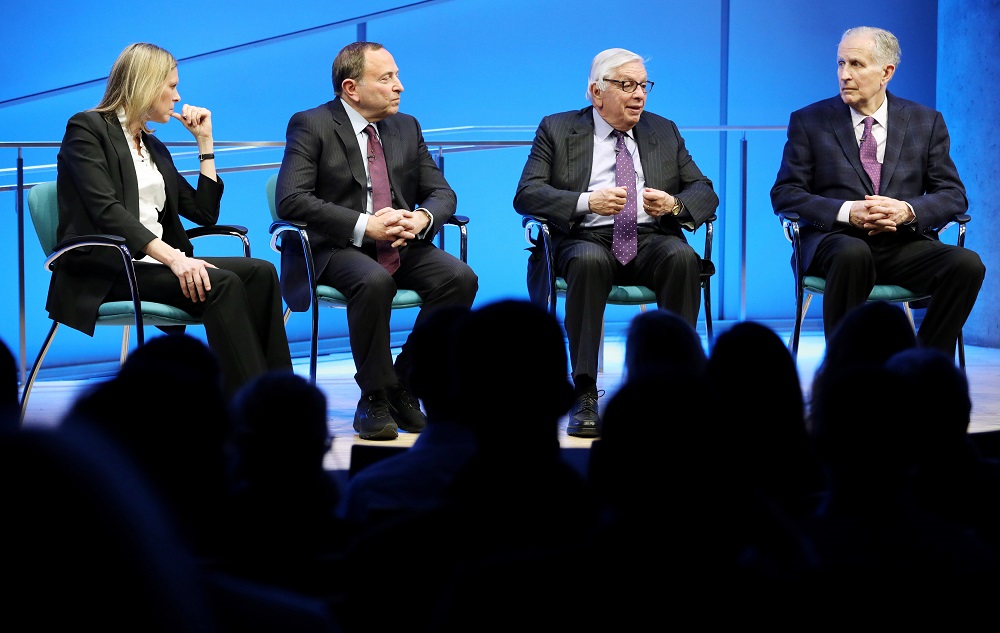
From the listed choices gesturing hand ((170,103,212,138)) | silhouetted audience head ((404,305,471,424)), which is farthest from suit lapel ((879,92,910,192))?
silhouetted audience head ((404,305,471,424))

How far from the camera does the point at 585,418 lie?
10.3ft

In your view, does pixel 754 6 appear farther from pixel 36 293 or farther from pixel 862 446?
pixel 862 446

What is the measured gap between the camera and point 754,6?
20.6 ft

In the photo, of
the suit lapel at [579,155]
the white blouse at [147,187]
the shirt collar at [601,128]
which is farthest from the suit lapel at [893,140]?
the white blouse at [147,187]

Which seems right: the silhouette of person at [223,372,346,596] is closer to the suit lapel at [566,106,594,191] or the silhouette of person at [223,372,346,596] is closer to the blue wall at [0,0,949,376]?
the suit lapel at [566,106,594,191]

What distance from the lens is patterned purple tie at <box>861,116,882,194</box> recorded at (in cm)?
386

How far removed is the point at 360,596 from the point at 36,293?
441cm

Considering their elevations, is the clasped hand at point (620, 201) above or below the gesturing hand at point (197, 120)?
below

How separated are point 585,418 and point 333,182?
3.81 feet

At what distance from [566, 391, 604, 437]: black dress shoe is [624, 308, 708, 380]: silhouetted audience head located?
1760 millimetres

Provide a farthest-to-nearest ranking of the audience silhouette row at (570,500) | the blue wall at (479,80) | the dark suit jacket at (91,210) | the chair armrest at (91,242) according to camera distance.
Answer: the blue wall at (479,80) → the dark suit jacket at (91,210) → the chair armrest at (91,242) → the audience silhouette row at (570,500)

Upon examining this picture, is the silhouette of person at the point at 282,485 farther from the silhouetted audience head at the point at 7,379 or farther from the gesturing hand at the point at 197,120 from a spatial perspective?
the gesturing hand at the point at 197,120

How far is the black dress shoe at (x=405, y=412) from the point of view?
10.6 feet

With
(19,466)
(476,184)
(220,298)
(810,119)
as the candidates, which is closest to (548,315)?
(19,466)
